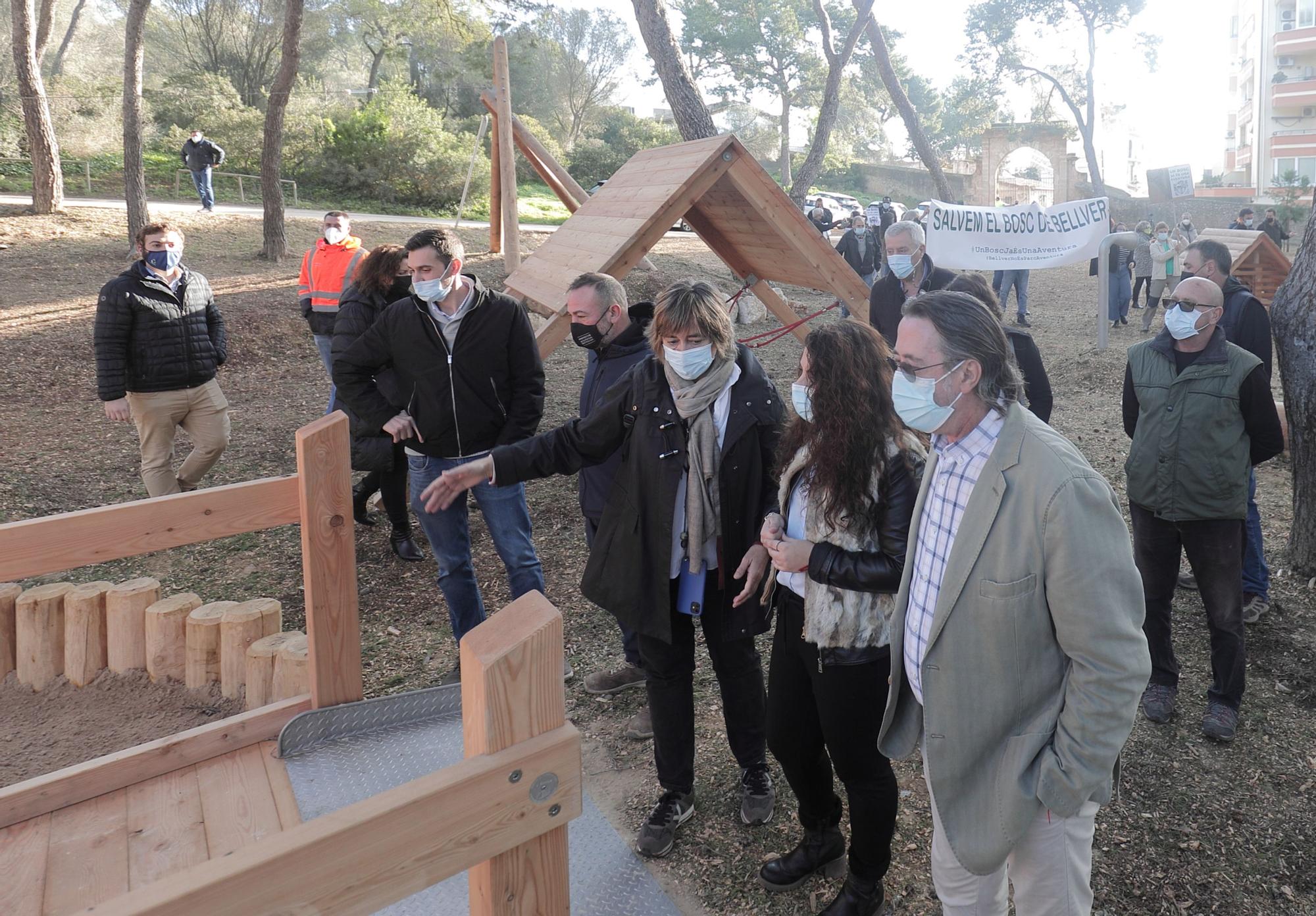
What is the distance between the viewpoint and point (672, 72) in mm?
10914

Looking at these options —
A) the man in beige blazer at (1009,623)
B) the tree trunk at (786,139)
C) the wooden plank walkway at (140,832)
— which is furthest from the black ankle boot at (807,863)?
the tree trunk at (786,139)

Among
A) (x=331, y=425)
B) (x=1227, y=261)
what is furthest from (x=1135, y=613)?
(x=1227, y=261)

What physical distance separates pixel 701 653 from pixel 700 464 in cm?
195

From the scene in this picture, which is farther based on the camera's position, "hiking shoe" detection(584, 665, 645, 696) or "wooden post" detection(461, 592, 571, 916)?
"hiking shoe" detection(584, 665, 645, 696)

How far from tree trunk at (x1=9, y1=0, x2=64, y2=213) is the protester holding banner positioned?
46.8 feet

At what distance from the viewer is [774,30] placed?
44844mm

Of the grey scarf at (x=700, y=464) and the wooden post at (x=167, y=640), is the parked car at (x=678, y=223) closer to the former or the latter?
the grey scarf at (x=700, y=464)

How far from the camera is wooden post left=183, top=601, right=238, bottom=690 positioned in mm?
3807

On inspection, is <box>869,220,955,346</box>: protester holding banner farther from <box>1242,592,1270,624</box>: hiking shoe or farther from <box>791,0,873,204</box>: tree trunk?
<box>791,0,873,204</box>: tree trunk

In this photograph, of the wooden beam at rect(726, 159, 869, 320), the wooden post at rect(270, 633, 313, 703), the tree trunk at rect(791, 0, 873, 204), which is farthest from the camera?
the tree trunk at rect(791, 0, 873, 204)

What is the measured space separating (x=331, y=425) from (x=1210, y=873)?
9.85ft

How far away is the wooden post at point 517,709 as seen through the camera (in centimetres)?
142

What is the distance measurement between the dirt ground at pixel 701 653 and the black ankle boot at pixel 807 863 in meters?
0.05

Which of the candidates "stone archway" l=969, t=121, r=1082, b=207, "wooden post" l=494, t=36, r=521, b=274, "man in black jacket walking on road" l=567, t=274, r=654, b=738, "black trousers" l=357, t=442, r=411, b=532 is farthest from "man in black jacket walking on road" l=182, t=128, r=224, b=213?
"stone archway" l=969, t=121, r=1082, b=207
